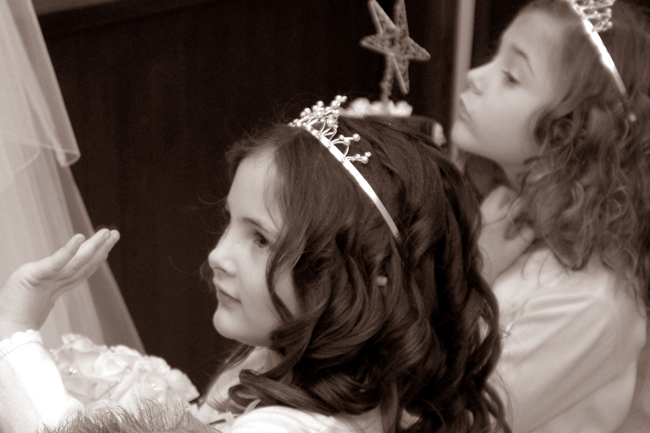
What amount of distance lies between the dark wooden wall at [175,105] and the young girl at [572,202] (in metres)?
0.50

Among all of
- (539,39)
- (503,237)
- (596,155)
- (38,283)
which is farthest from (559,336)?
(38,283)

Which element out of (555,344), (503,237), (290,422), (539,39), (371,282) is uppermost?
(539,39)

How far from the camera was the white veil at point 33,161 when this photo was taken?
1.12m

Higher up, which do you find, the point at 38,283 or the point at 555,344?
the point at 38,283

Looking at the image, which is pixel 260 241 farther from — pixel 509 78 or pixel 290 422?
pixel 509 78

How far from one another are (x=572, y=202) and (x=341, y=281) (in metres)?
0.70

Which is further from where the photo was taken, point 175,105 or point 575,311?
point 175,105

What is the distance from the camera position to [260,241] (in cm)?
100

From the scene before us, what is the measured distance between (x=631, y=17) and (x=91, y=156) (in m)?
1.14

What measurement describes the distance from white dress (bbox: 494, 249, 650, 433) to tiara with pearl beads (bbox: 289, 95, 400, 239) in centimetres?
53

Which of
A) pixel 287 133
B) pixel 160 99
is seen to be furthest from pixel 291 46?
pixel 287 133

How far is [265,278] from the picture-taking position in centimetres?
98

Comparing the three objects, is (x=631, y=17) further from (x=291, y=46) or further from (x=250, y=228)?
(x=250, y=228)

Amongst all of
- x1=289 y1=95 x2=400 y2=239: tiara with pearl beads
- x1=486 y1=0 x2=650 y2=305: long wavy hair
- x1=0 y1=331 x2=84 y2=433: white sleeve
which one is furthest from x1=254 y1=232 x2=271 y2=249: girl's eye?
x1=486 y1=0 x2=650 y2=305: long wavy hair
